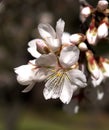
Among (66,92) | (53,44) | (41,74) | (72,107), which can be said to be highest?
(53,44)

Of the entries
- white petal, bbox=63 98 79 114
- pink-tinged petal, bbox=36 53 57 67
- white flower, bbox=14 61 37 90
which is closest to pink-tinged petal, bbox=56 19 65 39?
pink-tinged petal, bbox=36 53 57 67

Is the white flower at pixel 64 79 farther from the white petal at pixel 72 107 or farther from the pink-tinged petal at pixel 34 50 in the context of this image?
the white petal at pixel 72 107

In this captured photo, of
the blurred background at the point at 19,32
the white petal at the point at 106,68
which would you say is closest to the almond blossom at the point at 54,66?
the white petal at the point at 106,68

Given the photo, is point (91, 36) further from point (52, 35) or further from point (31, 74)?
point (31, 74)

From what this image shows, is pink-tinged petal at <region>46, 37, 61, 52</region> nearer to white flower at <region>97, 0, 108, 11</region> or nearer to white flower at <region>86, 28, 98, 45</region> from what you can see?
white flower at <region>86, 28, 98, 45</region>

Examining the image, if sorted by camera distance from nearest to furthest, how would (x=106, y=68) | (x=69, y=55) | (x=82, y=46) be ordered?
(x=69, y=55) → (x=82, y=46) → (x=106, y=68)

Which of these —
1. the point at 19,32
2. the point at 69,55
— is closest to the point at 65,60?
the point at 69,55

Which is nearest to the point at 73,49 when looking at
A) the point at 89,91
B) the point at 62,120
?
the point at 89,91
